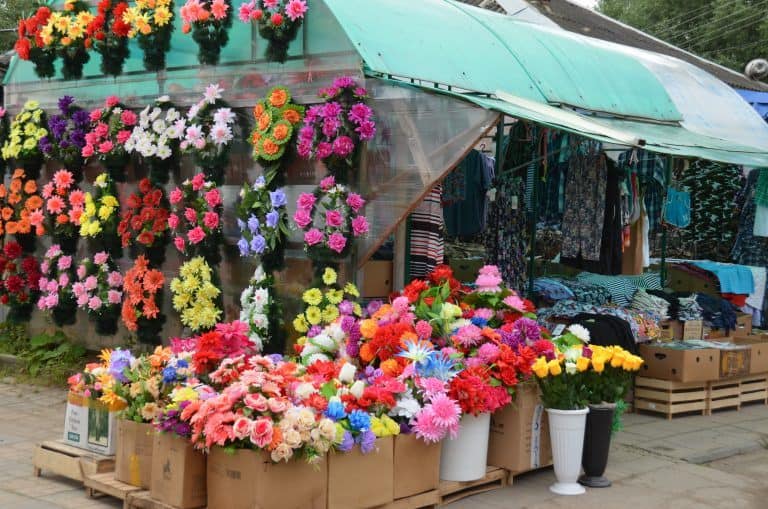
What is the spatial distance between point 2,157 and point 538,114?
6548mm

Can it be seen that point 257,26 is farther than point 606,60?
No

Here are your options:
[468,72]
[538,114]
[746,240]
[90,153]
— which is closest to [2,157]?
[90,153]

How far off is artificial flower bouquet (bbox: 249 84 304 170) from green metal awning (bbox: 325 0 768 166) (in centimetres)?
80

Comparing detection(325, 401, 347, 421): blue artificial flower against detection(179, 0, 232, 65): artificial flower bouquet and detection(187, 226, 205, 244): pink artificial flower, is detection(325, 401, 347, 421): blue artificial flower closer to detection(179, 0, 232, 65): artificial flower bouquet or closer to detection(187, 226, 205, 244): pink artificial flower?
detection(187, 226, 205, 244): pink artificial flower

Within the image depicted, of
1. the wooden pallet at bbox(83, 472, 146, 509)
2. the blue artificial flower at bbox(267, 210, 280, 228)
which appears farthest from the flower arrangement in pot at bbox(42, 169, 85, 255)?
the wooden pallet at bbox(83, 472, 146, 509)

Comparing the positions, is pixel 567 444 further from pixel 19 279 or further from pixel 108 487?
pixel 19 279

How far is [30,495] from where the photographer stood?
6.18m

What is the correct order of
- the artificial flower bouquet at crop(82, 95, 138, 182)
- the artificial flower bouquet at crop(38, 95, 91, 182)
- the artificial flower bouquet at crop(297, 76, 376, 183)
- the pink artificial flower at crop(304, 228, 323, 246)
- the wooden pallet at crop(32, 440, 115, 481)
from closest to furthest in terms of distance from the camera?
the wooden pallet at crop(32, 440, 115, 481) → the artificial flower bouquet at crop(297, 76, 376, 183) → the pink artificial flower at crop(304, 228, 323, 246) → the artificial flower bouquet at crop(82, 95, 138, 182) → the artificial flower bouquet at crop(38, 95, 91, 182)

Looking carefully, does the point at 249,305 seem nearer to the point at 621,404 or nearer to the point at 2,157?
the point at 621,404

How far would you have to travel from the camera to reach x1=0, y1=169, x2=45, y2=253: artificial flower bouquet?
10.8m

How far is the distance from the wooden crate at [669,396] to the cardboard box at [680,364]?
0.25ft

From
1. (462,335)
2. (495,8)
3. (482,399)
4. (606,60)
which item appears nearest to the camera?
(482,399)

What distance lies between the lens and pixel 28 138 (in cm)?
1088

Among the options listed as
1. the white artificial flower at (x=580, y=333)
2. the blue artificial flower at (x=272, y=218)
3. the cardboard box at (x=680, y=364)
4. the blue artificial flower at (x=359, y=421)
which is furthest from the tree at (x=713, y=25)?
the blue artificial flower at (x=359, y=421)
